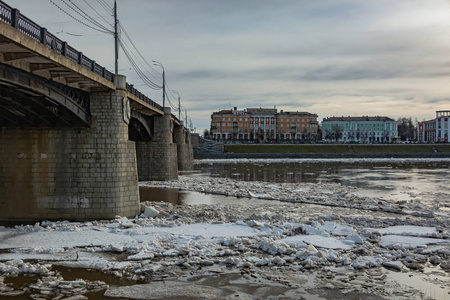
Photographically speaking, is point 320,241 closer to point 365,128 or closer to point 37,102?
point 37,102

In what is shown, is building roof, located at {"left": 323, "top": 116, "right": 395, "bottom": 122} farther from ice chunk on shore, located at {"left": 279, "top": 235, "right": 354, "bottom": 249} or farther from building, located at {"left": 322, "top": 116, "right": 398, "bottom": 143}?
ice chunk on shore, located at {"left": 279, "top": 235, "right": 354, "bottom": 249}

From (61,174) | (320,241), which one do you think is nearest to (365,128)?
(61,174)

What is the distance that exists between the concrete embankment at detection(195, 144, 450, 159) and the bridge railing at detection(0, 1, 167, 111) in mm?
77788

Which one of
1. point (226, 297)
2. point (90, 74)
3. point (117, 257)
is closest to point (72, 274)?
point (117, 257)

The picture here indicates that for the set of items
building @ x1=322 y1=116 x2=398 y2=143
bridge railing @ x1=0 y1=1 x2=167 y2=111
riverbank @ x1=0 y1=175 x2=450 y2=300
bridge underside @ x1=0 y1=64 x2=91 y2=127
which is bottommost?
riverbank @ x1=0 y1=175 x2=450 y2=300

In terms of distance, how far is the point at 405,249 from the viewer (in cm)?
1475

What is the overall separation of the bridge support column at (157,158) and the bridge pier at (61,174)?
70.9 feet

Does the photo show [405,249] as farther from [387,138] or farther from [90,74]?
[387,138]

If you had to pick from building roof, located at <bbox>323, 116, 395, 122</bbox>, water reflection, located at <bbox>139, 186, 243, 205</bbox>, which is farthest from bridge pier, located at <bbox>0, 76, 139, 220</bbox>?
building roof, located at <bbox>323, 116, 395, 122</bbox>

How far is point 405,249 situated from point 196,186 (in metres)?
24.0

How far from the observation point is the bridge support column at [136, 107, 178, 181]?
43781mm

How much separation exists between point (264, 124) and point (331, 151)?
71005mm

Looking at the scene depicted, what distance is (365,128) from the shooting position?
192750 mm

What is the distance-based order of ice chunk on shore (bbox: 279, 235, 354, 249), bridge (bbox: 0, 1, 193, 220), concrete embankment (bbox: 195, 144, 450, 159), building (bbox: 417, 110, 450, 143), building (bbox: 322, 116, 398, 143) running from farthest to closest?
1. building (bbox: 322, 116, 398, 143)
2. building (bbox: 417, 110, 450, 143)
3. concrete embankment (bbox: 195, 144, 450, 159)
4. bridge (bbox: 0, 1, 193, 220)
5. ice chunk on shore (bbox: 279, 235, 354, 249)
